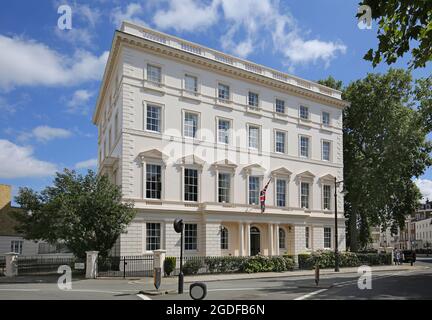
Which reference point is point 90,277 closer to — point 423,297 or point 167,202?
point 167,202

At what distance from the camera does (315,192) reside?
137ft

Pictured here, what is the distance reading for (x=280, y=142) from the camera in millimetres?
39875

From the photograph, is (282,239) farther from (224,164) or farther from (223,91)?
(223,91)

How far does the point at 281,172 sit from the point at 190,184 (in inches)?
359

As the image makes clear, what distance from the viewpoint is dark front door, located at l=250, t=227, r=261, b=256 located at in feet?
121

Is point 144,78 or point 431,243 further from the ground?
point 144,78

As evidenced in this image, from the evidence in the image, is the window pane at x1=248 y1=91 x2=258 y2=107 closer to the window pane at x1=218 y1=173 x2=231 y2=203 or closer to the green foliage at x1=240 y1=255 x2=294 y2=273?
the window pane at x1=218 y1=173 x2=231 y2=203

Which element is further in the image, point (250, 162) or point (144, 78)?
point (250, 162)

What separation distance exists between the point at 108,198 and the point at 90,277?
4364 mm

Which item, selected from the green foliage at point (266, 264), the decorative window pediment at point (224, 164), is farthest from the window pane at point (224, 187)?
the green foliage at point (266, 264)

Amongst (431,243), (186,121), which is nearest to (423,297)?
(186,121)

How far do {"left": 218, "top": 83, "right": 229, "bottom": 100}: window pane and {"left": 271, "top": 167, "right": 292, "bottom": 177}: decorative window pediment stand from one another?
24.0ft

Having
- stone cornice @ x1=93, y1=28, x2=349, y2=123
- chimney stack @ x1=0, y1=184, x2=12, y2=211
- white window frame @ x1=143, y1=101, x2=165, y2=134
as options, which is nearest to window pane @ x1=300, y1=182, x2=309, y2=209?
stone cornice @ x1=93, y1=28, x2=349, y2=123

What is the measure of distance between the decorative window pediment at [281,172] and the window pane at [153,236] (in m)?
11.6
